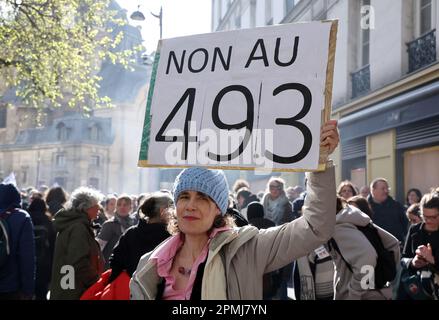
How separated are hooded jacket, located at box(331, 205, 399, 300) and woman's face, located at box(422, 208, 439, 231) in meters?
1.11

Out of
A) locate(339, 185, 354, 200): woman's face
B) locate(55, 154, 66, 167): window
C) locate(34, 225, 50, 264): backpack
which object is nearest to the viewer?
locate(339, 185, 354, 200): woman's face

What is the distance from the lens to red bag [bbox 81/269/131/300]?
2730 mm

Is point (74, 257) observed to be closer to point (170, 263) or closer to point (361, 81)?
point (170, 263)

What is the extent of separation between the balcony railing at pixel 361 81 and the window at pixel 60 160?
3752 cm

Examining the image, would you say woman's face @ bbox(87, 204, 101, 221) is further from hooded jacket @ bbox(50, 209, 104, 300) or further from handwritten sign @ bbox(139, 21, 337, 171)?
handwritten sign @ bbox(139, 21, 337, 171)

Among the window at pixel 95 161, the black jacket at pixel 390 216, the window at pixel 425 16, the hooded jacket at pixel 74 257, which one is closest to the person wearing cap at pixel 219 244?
the hooded jacket at pixel 74 257

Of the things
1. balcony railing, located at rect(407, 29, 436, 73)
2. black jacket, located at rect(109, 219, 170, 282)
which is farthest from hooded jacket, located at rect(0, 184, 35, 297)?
balcony railing, located at rect(407, 29, 436, 73)

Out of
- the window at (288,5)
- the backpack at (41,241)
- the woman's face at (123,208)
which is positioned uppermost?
the window at (288,5)

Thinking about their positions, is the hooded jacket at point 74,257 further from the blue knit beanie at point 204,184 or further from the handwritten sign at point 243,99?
the blue knit beanie at point 204,184

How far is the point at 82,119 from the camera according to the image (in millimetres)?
47812

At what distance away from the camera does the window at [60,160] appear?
47.3 m

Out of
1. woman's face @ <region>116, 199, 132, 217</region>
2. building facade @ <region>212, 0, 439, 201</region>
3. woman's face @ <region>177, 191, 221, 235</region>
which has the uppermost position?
building facade @ <region>212, 0, 439, 201</region>

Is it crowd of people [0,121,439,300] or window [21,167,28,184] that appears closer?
crowd of people [0,121,439,300]
